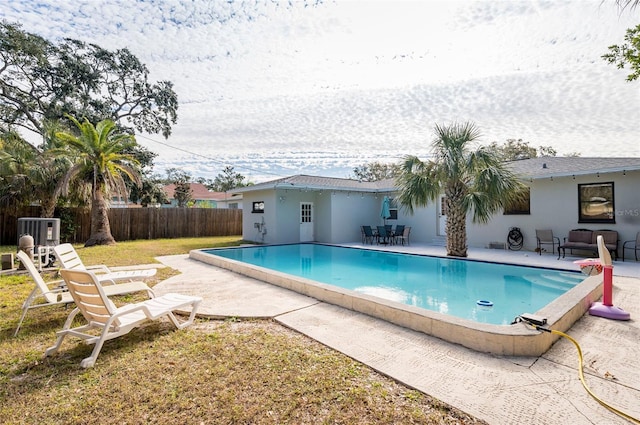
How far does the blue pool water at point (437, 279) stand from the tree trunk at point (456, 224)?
50 centimetres

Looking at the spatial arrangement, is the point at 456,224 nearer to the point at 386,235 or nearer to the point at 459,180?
the point at 459,180

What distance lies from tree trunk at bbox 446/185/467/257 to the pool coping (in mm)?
4667

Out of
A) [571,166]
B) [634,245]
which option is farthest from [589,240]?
[571,166]

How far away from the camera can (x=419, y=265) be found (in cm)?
1029

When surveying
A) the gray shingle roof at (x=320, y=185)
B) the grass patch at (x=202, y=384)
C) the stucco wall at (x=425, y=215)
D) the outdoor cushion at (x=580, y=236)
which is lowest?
the grass patch at (x=202, y=384)

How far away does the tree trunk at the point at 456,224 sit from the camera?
10500mm

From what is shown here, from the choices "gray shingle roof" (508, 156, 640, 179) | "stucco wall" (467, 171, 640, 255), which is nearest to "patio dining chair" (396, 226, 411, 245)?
"stucco wall" (467, 171, 640, 255)

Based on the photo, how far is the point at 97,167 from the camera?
14070mm

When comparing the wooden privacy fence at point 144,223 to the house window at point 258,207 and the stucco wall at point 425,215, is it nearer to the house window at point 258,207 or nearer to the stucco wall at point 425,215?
the stucco wall at point 425,215

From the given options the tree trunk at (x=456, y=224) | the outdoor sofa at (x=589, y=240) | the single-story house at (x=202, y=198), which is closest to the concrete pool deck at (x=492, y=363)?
the outdoor sofa at (x=589, y=240)

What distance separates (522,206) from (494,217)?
111cm

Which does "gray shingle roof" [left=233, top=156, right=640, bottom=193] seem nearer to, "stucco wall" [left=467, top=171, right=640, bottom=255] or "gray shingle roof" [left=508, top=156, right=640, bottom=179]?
"gray shingle roof" [left=508, top=156, right=640, bottom=179]

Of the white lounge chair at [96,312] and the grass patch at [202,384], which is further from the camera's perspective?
Answer: the white lounge chair at [96,312]

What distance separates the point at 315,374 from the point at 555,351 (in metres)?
2.76
